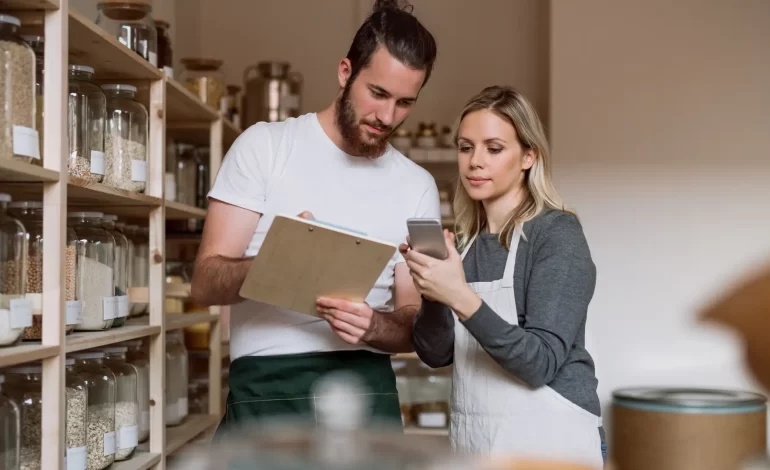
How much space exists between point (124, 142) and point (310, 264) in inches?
37.7

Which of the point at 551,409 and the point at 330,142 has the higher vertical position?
the point at 330,142

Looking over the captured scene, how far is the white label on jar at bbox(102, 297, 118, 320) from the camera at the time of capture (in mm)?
2158

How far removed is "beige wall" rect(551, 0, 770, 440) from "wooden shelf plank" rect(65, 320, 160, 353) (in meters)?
2.06

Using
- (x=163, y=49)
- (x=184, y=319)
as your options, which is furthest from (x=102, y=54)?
(x=184, y=319)

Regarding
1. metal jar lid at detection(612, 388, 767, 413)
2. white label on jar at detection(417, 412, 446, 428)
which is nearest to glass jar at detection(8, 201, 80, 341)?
white label on jar at detection(417, 412, 446, 428)

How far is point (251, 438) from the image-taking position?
0.92 metres

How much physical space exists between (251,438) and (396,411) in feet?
3.55

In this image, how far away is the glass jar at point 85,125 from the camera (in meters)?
2.03

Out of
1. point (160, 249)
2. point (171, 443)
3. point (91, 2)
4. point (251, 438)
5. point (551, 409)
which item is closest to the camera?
point (251, 438)

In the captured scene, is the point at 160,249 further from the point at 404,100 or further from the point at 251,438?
the point at 251,438

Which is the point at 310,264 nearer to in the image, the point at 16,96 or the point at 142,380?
the point at 16,96

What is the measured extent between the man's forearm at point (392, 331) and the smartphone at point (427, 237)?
11.0 inches

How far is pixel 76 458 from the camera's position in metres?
1.97

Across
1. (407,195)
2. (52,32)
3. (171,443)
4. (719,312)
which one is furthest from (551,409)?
(171,443)
